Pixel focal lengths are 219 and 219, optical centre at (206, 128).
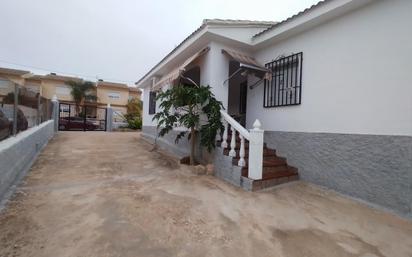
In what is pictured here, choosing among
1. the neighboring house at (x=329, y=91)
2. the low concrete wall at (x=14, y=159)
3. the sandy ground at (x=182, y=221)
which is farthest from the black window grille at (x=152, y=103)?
the sandy ground at (x=182, y=221)

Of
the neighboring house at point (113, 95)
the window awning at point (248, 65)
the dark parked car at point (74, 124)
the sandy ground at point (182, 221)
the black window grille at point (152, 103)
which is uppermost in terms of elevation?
the neighboring house at point (113, 95)

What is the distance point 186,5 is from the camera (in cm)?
1475

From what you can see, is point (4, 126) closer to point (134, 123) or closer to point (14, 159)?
point (14, 159)

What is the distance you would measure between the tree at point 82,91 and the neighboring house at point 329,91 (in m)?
29.0

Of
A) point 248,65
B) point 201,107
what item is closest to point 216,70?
point 248,65

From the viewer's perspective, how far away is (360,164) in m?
4.62

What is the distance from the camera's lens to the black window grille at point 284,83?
20.0 ft

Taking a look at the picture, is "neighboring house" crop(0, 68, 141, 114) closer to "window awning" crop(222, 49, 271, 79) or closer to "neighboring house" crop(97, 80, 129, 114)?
"neighboring house" crop(97, 80, 129, 114)

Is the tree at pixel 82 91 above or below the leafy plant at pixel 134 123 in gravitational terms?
above

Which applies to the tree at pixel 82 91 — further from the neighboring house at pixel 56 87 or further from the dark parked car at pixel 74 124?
the dark parked car at pixel 74 124

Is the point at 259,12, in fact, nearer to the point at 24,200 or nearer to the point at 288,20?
the point at 288,20

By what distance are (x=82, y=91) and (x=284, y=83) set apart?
106ft

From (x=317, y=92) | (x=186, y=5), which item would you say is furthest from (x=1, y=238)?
(x=186, y=5)

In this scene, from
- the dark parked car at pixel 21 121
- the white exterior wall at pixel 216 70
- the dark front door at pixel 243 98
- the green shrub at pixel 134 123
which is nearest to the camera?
the dark parked car at pixel 21 121
